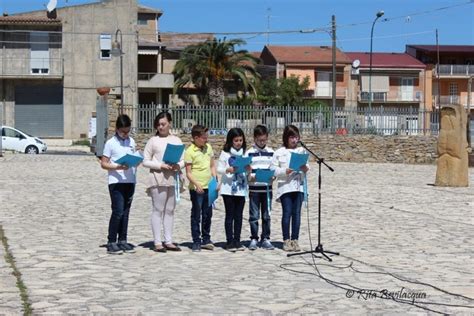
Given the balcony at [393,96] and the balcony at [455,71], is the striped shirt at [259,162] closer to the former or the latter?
the balcony at [393,96]

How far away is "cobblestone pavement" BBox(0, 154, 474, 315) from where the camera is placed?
7.40 meters

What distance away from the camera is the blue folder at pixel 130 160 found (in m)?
10.0

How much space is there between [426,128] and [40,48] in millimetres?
27083

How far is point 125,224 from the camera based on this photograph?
33.9 ft

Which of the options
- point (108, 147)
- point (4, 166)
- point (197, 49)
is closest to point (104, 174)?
point (4, 166)

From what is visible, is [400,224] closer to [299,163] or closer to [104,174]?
[299,163]

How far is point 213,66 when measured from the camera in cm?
5366

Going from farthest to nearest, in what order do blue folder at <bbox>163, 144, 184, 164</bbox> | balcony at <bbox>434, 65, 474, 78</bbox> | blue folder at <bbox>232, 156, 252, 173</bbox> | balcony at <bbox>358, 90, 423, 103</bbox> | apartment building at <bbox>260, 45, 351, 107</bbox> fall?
1. balcony at <bbox>434, 65, 474, 78</bbox>
2. balcony at <bbox>358, 90, 423, 103</bbox>
3. apartment building at <bbox>260, 45, 351, 107</bbox>
4. blue folder at <bbox>232, 156, 252, 173</bbox>
5. blue folder at <bbox>163, 144, 184, 164</bbox>

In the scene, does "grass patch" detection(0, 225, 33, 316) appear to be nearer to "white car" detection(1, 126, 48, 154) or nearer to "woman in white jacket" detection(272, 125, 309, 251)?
"woman in white jacket" detection(272, 125, 309, 251)

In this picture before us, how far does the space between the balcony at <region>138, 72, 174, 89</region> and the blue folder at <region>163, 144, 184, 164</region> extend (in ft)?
150

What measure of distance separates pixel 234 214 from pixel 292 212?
0.73 m

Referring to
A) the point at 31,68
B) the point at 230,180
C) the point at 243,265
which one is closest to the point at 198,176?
the point at 230,180

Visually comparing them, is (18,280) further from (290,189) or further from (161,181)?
(290,189)

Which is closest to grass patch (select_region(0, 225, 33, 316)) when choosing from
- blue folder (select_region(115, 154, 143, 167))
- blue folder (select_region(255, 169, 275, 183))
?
blue folder (select_region(115, 154, 143, 167))
